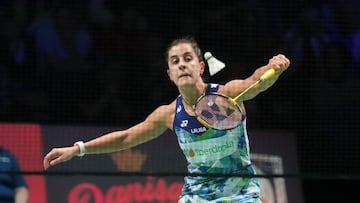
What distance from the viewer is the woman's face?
477cm

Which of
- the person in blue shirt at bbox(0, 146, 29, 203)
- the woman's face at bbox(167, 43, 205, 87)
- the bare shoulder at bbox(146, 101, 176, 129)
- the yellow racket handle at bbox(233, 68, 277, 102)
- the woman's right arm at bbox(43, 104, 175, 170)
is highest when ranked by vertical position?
the woman's face at bbox(167, 43, 205, 87)

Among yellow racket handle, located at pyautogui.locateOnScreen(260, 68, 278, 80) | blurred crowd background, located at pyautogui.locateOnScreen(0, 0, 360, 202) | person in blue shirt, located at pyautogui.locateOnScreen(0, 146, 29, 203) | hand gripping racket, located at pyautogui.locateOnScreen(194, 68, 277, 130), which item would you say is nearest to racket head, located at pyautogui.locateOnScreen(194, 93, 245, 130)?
hand gripping racket, located at pyautogui.locateOnScreen(194, 68, 277, 130)

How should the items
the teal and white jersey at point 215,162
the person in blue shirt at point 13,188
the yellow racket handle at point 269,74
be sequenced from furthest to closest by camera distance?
the person in blue shirt at point 13,188
the teal and white jersey at point 215,162
the yellow racket handle at point 269,74

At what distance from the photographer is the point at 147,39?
611 centimetres

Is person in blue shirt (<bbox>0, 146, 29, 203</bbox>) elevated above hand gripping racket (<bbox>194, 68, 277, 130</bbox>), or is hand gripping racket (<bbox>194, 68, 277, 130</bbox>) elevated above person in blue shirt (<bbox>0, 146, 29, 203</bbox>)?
hand gripping racket (<bbox>194, 68, 277, 130</bbox>)

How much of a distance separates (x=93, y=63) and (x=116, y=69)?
156 millimetres

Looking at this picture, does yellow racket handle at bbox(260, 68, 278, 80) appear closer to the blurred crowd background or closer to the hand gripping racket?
the hand gripping racket

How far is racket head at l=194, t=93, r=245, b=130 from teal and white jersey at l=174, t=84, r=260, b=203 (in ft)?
0.16

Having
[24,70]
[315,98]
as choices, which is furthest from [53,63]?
[315,98]

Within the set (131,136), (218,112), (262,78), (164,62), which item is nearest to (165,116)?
(131,136)

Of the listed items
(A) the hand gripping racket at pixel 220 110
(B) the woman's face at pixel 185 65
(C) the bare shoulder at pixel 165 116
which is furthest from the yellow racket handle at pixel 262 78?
(C) the bare shoulder at pixel 165 116

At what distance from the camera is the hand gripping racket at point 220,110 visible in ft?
14.9

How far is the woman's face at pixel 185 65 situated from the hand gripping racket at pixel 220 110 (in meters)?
0.20

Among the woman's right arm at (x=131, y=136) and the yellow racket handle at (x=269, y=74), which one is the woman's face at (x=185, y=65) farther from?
the yellow racket handle at (x=269, y=74)
